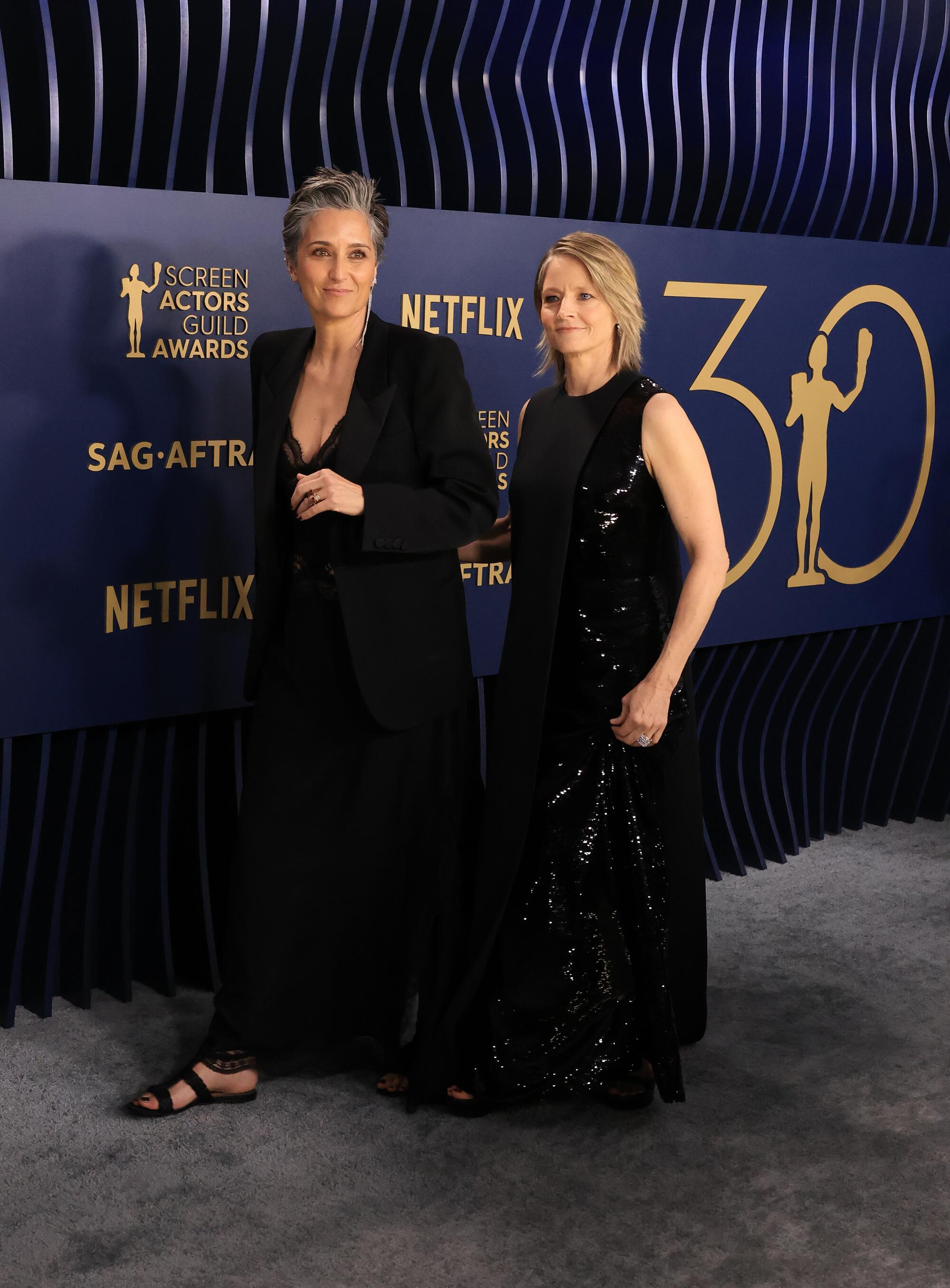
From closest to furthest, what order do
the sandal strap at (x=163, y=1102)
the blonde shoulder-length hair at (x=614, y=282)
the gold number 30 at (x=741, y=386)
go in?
the blonde shoulder-length hair at (x=614, y=282) < the sandal strap at (x=163, y=1102) < the gold number 30 at (x=741, y=386)

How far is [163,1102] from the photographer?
10.5 ft

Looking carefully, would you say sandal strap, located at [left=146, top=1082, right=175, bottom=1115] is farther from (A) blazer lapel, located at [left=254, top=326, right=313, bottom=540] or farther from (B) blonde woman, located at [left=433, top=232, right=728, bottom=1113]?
(A) blazer lapel, located at [left=254, top=326, right=313, bottom=540]

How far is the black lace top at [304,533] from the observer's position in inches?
121

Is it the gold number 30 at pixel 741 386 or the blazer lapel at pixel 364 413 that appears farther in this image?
the gold number 30 at pixel 741 386

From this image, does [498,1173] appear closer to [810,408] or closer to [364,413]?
[364,413]

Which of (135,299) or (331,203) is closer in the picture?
(331,203)

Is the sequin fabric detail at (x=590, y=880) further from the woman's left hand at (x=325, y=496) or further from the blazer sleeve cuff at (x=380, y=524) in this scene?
the woman's left hand at (x=325, y=496)

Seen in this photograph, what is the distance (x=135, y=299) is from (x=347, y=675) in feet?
3.22

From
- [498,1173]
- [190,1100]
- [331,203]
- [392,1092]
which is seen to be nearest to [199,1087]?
[190,1100]

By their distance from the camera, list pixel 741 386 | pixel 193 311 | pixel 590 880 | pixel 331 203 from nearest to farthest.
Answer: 1. pixel 331 203
2. pixel 590 880
3. pixel 193 311
4. pixel 741 386

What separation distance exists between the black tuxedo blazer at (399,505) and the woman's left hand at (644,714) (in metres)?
0.38

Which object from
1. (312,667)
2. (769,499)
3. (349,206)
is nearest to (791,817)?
(769,499)

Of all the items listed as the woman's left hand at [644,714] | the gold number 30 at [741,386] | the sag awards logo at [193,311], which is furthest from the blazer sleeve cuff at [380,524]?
the gold number 30 at [741,386]

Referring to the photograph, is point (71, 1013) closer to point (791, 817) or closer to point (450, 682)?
point (450, 682)
